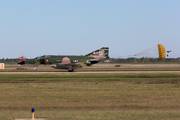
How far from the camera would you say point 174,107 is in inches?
559

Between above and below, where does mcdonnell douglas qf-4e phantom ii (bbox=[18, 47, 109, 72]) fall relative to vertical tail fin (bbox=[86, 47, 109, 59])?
below

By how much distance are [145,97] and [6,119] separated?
10.5 meters

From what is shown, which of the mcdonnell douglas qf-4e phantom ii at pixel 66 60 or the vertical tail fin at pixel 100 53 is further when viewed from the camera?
the vertical tail fin at pixel 100 53

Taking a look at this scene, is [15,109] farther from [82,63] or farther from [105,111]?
[82,63]

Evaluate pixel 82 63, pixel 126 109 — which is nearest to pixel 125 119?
pixel 126 109

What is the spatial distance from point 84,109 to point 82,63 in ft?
115

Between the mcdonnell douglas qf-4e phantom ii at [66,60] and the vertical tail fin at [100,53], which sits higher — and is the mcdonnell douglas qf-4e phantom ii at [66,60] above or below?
below

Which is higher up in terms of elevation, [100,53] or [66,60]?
[100,53]

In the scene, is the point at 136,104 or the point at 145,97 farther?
the point at 145,97

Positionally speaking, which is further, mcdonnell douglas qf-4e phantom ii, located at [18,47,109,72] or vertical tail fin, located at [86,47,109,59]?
vertical tail fin, located at [86,47,109,59]

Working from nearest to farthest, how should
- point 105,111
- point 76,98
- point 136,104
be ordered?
point 105,111
point 136,104
point 76,98

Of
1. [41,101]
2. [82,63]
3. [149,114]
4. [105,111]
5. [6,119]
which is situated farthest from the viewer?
[82,63]

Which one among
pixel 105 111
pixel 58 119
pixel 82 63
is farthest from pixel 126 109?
pixel 82 63

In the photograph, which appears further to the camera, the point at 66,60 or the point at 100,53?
the point at 100,53
